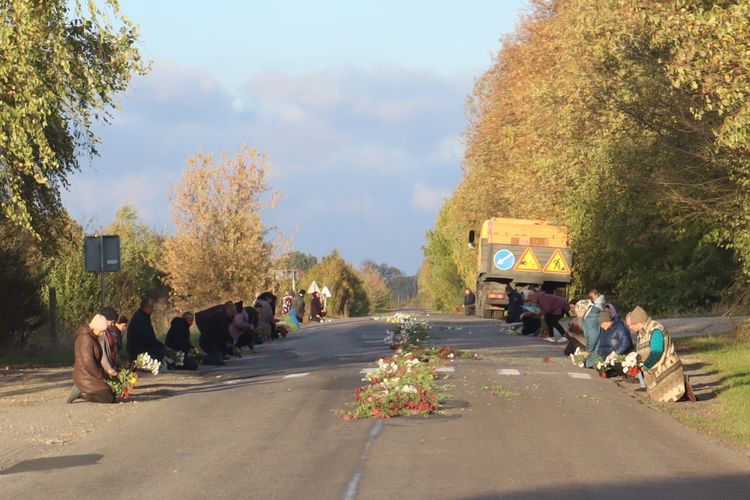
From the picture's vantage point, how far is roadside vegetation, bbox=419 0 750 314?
66.8 ft

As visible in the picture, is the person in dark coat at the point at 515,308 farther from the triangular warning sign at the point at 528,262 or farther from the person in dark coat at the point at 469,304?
the person in dark coat at the point at 469,304

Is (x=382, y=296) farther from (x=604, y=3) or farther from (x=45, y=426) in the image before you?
(x=45, y=426)

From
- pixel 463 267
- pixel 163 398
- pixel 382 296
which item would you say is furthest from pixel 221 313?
pixel 382 296

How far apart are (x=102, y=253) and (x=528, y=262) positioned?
26.7 meters

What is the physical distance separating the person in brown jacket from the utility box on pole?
803cm

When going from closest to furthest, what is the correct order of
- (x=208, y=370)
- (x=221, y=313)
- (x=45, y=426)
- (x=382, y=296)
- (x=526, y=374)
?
(x=45, y=426) → (x=526, y=374) → (x=208, y=370) → (x=221, y=313) → (x=382, y=296)

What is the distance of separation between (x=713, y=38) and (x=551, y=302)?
15.9 metres

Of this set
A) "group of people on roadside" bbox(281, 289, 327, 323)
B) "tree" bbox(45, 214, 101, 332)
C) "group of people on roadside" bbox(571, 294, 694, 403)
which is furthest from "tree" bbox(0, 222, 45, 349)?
"group of people on roadside" bbox(281, 289, 327, 323)

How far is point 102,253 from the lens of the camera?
1059 inches

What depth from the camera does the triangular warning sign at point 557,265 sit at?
165 ft

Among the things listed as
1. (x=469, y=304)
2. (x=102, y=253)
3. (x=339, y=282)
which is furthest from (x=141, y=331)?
(x=339, y=282)

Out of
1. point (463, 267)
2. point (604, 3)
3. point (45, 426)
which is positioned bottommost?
point (45, 426)

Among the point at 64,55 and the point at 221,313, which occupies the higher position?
the point at 64,55

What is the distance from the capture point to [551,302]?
3450 cm
